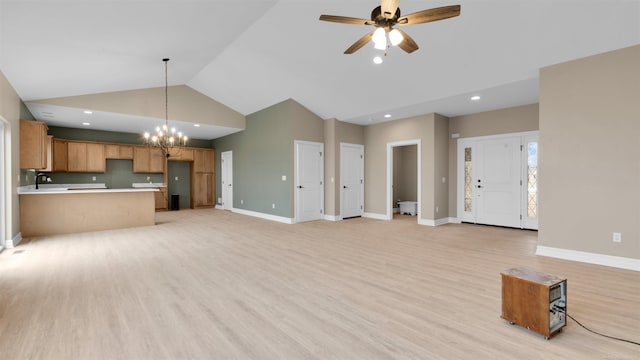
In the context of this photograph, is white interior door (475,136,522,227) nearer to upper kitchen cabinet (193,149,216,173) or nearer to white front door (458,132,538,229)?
white front door (458,132,538,229)

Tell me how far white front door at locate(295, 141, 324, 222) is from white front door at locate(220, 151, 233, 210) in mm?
3392

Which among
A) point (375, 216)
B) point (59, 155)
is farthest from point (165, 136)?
point (375, 216)

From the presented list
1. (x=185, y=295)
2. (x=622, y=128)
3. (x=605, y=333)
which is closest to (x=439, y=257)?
(x=605, y=333)

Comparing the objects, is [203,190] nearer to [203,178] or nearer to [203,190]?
[203,190]

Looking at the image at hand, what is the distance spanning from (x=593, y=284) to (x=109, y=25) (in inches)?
250

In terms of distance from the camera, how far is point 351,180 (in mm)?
8312

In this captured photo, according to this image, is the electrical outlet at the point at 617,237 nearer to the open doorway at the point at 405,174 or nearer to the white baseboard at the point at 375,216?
the white baseboard at the point at 375,216

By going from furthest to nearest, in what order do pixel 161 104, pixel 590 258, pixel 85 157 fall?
pixel 85 157 < pixel 161 104 < pixel 590 258

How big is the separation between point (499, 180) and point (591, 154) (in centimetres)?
286

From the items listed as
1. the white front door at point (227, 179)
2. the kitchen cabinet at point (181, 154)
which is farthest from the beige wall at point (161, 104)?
the kitchen cabinet at point (181, 154)

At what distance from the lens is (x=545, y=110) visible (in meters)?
4.37

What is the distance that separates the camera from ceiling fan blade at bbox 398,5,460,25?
243 cm

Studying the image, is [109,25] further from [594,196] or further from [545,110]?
[594,196]

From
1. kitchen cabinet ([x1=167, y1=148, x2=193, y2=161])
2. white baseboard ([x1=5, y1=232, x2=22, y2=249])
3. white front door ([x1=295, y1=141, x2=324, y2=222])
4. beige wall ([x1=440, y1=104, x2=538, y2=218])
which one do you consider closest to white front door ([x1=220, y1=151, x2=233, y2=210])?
kitchen cabinet ([x1=167, y1=148, x2=193, y2=161])
